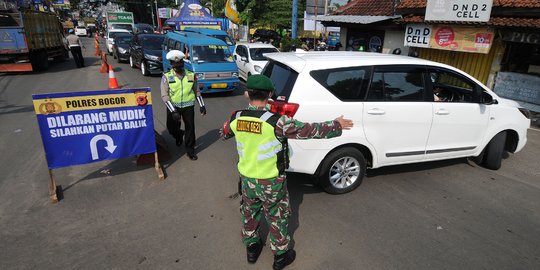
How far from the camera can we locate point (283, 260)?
9.80ft

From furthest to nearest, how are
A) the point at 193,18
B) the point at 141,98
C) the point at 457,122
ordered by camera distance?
1. the point at 193,18
2. the point at 457,122
3. the point at 141,98

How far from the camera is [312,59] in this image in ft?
13.9

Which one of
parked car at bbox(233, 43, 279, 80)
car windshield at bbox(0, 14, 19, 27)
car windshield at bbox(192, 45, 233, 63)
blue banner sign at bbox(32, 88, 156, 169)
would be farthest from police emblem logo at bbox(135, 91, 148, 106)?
car windshield at bbox(0, 14, 19, 27)

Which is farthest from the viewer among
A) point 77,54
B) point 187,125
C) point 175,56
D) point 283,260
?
point 77,54

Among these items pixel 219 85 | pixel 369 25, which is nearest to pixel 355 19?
pixel 369 25

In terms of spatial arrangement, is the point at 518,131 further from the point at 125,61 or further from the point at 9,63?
the point at 125,61

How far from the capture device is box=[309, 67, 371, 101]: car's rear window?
4031 millimetres

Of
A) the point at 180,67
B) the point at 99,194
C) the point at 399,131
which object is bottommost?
the point at 99,194

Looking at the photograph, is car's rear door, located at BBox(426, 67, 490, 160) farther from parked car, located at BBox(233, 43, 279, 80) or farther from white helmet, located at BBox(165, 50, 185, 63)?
parked car, located at BBox(233, 43, 279, 80)

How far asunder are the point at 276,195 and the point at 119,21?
37012 millimetres

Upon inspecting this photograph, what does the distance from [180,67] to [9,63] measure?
12.3 m

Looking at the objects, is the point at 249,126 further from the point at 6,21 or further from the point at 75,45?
the point at 75,45

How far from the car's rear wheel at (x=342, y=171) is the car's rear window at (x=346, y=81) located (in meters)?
0.71

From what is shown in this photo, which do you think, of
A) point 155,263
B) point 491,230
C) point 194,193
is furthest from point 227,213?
point 491,230
